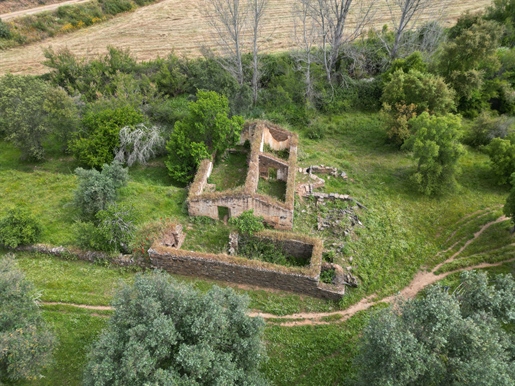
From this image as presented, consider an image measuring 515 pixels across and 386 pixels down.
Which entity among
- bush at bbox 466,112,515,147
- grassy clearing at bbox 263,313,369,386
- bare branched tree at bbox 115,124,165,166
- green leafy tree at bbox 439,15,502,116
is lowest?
grassy clearing at bbox 263,313,369,386

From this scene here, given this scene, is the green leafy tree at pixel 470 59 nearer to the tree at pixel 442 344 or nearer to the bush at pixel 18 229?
the tree at pixel 442 344

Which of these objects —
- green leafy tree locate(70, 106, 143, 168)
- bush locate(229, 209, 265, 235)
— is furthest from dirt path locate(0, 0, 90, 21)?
bush locate(229, 209, 265, 235)

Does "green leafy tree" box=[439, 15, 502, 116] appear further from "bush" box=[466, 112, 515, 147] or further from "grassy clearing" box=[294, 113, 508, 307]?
"grassy clearing" box=[294, 113, 508, 307]

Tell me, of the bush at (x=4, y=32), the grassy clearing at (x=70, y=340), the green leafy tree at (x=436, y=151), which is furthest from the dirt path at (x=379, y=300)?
the bush at (x=4, y=32)

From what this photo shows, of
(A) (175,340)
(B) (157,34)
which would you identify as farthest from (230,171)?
(B) (157,34)

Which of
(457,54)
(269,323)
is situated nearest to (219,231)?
(269,323)

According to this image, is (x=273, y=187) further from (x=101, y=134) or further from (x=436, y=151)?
(x=101, y=134)
